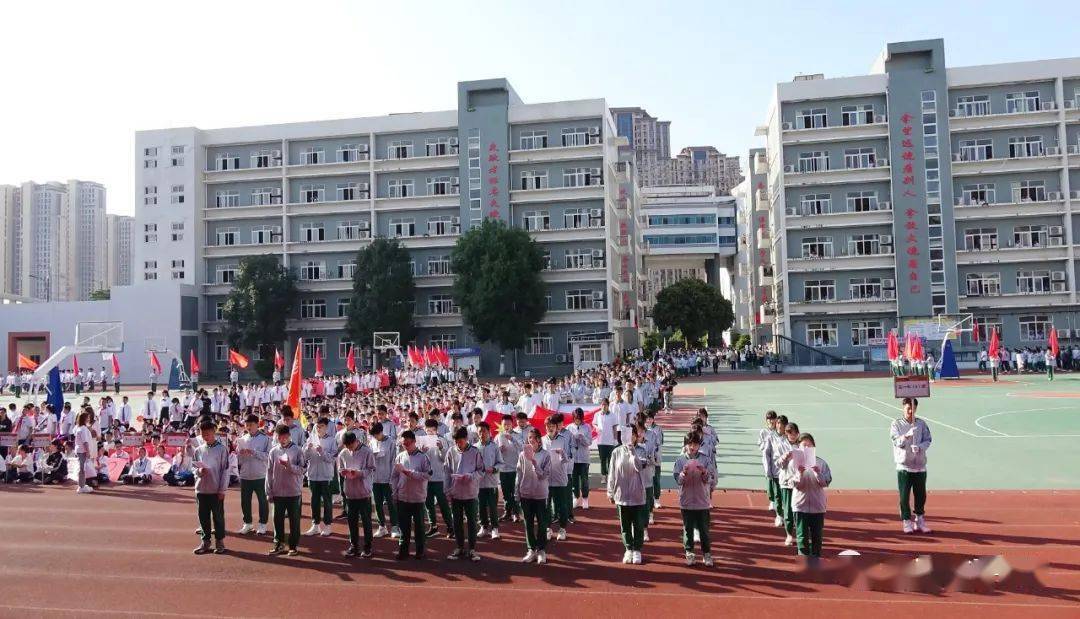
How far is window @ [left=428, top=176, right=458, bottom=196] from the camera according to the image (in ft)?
164

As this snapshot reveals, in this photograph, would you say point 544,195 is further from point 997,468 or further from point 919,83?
point 997,468

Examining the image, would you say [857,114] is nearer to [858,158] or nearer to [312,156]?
[858,158]

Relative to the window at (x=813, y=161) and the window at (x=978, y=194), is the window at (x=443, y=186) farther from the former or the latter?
the window at (x=978, y=194)

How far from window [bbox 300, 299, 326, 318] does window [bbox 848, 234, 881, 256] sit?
33.2 meters

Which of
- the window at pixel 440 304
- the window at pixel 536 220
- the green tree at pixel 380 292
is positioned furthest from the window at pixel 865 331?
the green tree at pixel 380 292

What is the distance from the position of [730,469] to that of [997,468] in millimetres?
4625

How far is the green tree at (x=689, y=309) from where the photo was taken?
219 ft

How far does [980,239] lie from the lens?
45.6 metres

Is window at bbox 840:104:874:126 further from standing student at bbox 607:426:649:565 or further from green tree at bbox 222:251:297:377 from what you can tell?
standing student at bbox 607:426:649:565

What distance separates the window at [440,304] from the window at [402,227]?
14.3 ft

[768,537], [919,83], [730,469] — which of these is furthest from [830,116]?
[768,537]

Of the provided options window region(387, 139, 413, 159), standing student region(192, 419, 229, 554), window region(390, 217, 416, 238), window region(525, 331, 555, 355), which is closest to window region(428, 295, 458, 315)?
window region(390, 217, 416, 238)

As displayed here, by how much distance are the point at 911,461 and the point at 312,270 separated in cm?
4665

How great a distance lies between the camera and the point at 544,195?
4897 centimetres
